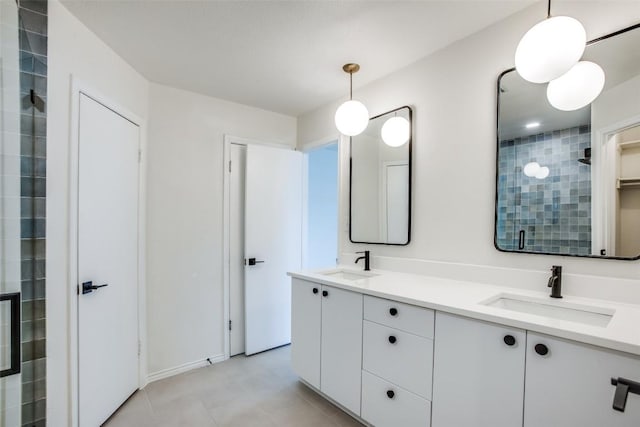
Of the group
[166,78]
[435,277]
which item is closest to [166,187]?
[166,78]

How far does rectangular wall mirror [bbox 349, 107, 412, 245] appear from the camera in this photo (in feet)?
7.34

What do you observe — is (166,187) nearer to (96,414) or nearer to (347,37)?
(96,414)

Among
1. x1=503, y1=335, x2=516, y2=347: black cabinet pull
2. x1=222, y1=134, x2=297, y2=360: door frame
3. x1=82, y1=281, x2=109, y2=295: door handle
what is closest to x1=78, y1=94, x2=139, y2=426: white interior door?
x1=82, y1=281, x2=109, y2=295: door handle

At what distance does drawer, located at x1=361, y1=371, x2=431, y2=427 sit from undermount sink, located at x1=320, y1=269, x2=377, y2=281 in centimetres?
73

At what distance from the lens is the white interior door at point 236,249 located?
292 centimetres

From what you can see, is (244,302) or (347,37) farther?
(244,302)

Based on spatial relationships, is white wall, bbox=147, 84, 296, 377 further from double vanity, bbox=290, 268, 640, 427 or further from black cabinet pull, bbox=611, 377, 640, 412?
black cabinet pull, bbox=611, 377, 640, 412

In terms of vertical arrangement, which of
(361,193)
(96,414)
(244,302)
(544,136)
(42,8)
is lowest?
(96,414)

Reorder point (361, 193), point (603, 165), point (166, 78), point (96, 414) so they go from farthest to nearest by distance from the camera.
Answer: point (361, 193)
point (166, 78)
point (96, 414)
point (603, 165)

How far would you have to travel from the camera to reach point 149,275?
8.10ft

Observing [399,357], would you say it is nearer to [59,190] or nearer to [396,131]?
[396,131]

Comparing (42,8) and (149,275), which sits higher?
(42,8)

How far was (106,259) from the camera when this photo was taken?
197cm

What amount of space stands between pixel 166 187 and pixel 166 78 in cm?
88
